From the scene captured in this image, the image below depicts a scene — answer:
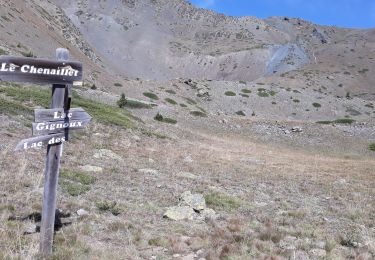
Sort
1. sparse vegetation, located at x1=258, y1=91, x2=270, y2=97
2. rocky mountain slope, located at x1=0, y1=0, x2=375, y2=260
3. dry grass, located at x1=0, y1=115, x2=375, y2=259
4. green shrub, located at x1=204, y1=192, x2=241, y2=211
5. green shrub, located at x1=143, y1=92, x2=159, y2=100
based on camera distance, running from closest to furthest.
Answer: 1. dry grass, located at x1=0, y1=115, x2=375, y2=259
2. rocky mountain slope, located at x1=0, y1=0, x2=375, y2=260
3. green shrub, located at x1=204, y1=192, x2=241, y2=211
4. green shrub, located at x1=143, y1=92, x2=159, y2=100
5. sparse vegetation, located at x1=258, y1=91, x2=270, y2=97

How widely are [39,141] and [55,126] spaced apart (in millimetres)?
389

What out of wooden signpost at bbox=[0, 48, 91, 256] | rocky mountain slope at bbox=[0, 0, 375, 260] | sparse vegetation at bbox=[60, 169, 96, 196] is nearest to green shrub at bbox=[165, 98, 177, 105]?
rocky mountain slope at bbox=[0, 0, 375, 260]

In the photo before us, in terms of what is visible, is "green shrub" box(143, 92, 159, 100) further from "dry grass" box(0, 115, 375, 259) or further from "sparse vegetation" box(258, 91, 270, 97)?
"dry grass" box(0, 115, 375, 259)

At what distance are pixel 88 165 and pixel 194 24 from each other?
140300 millimetres

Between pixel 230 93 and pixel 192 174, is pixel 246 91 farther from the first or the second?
pixel 192 174

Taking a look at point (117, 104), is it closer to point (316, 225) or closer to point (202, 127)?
point (202, 127)

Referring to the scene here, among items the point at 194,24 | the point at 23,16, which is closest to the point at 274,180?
the point at 23,16

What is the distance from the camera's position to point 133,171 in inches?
664

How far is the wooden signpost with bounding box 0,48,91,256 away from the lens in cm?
713

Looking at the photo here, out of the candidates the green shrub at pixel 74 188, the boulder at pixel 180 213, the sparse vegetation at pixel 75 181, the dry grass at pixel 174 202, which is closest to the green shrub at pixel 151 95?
the dry grass at pixel 174 202

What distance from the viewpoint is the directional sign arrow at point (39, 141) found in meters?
7.11

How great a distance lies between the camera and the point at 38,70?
715 centimetres

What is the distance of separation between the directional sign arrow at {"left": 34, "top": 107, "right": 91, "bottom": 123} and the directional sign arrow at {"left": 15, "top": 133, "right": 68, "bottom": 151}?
0.30m

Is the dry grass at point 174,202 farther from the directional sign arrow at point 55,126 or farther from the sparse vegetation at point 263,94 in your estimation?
the sparse vegetation at point 263,94
